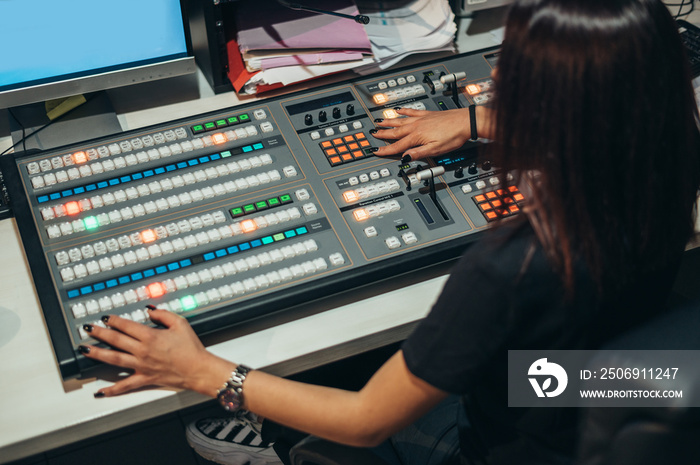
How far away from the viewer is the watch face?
89 cm

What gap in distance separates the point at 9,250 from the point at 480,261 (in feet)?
2.53

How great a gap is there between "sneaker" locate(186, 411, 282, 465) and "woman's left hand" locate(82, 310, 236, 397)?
0.62 meters

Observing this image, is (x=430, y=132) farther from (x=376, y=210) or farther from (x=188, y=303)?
(x=188, y=303)

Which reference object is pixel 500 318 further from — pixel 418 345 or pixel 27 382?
pixel 27 382

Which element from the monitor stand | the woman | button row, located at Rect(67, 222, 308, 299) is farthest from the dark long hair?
the monitor stand

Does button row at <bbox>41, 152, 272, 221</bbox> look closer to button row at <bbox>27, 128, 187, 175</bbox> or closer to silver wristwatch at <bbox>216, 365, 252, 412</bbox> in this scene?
button row at <bbox>27, 128, 187, 175</bbox>

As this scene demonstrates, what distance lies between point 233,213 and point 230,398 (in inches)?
11.4

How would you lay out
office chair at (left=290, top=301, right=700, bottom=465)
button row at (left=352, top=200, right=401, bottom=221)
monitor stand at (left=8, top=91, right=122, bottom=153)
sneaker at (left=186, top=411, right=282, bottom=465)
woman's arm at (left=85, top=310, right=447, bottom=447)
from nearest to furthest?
1. office chair at (left=290, top=301, right=700, bottom=465)
2. woman's arm at (left=85, top=310, right=447, bottom=447)
3. button row at (left=352, top=200, right=401, bottom=221)
4. monitor stand at (left=8, top=91, right=122, bottom=153)
5. sneaker at (left=186, top=411, right=282, bottom=465)

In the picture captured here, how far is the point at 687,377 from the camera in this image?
642 millimetres

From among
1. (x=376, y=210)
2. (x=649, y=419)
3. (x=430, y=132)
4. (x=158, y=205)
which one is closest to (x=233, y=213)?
(x=158, y=205)

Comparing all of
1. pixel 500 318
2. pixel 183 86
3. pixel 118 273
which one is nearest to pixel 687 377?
pixel 500 318

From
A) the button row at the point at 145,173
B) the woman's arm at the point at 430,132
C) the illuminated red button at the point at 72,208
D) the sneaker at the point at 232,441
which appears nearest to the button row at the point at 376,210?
the woman's arm at the point at 430,132

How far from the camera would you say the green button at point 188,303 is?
94 cm

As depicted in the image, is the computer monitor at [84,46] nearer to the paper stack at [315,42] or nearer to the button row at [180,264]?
the paper stack at [315,42]
